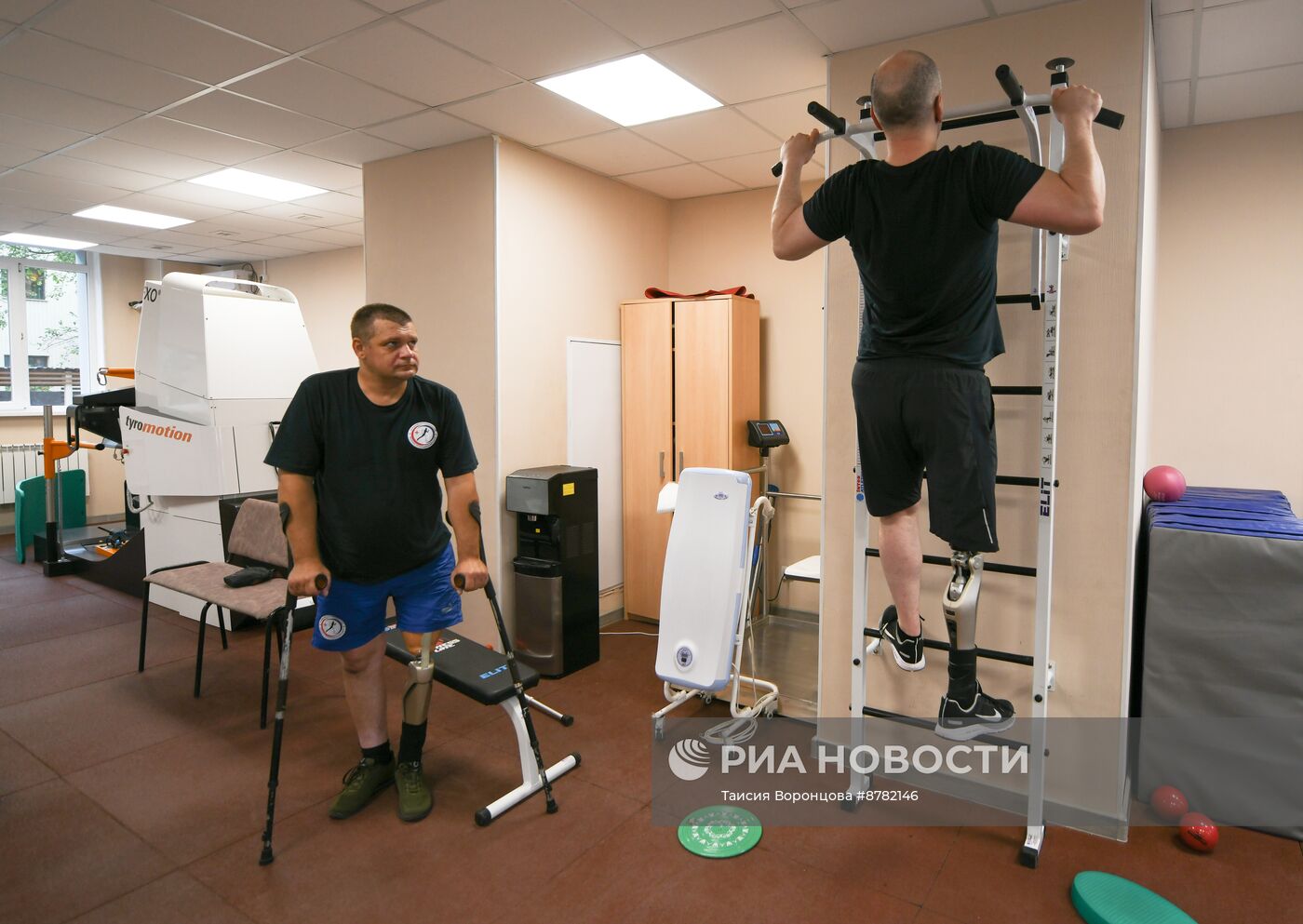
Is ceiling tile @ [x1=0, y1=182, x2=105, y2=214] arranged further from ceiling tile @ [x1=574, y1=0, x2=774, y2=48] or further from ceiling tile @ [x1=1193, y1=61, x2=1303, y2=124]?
ceiling tile @ [x1=1193, y1=61, x2=1303, y2=124]

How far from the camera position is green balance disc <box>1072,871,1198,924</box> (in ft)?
6.82

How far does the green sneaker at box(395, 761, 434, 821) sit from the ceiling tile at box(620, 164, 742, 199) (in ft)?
11.7

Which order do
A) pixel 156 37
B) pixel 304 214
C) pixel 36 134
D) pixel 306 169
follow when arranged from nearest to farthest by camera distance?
pixel 156 37 → pixel 36 134 → pixel 306 169 → pixel 304 214

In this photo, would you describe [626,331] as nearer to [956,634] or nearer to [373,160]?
[373,160]

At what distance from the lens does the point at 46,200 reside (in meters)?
5.66

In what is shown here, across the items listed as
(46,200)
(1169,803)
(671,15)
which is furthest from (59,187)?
(1169,803)

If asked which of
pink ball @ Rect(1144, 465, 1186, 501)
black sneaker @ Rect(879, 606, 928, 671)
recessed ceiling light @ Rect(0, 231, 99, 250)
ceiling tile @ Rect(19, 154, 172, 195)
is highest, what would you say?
recessed ceiling light @ Rect(0, 231, 99, 250)

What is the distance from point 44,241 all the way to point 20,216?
1.25 m

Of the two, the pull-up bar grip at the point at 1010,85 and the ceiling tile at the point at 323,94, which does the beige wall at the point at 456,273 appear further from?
the pull-up bar grip at the point at 1010,85

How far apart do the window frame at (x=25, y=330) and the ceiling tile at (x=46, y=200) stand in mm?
2243

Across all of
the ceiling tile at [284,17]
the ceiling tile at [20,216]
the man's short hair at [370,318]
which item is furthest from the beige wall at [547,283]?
the ceiling tile at [20,216]

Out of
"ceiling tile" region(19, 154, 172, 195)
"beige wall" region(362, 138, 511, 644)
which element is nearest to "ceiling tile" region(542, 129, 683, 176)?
"beige wall" region(362, 138, 511, 644)

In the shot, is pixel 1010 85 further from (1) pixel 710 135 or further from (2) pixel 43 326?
(2) pixel 43 326

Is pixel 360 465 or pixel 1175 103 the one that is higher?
pixel 1175 103
